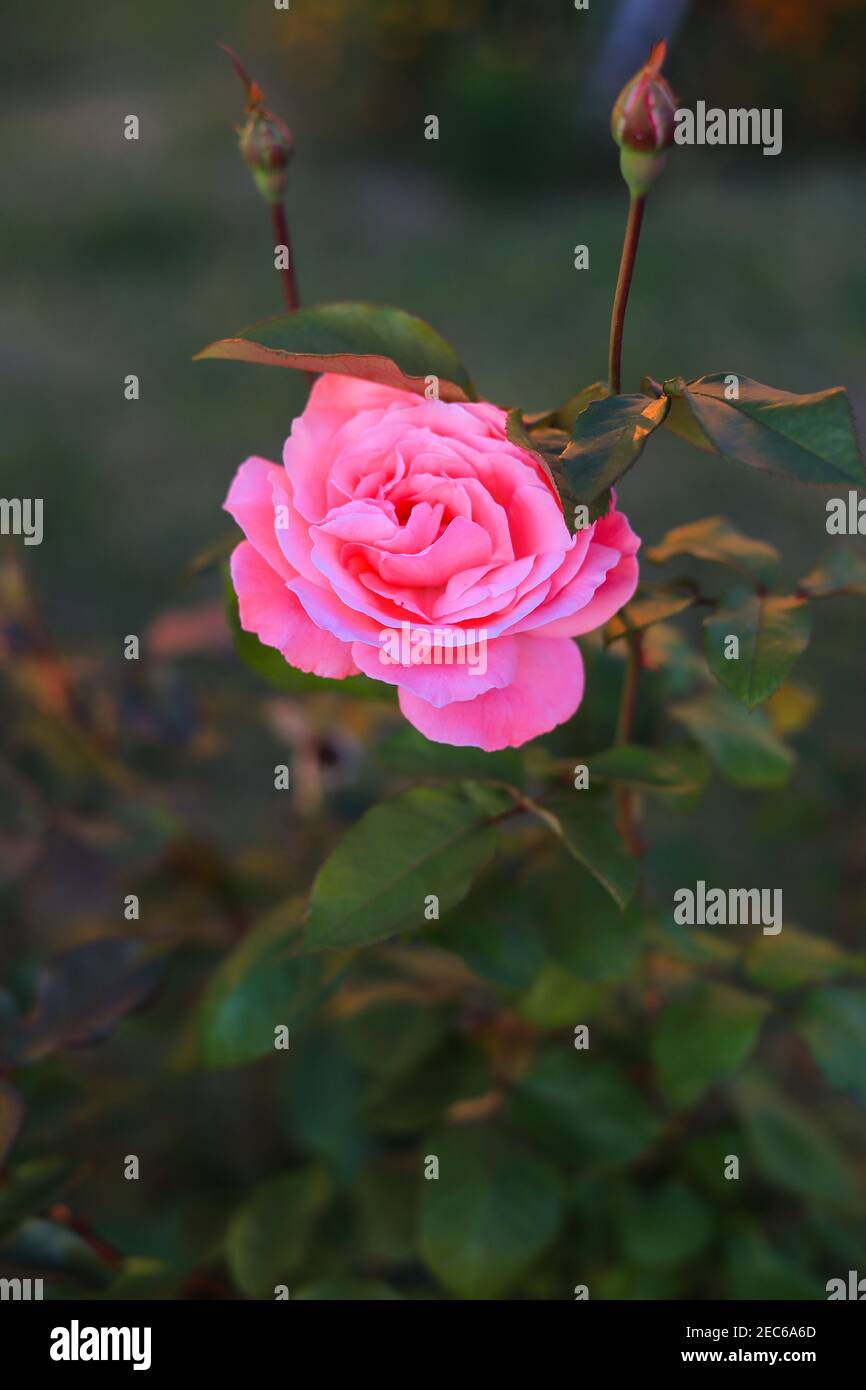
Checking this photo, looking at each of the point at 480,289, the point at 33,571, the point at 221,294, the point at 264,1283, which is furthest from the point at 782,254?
the point at 264,1283

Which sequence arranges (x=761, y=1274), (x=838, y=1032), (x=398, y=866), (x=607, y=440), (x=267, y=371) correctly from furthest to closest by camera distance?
(x=267, y=371) → (x=761, y=1274) → (x=838, y=1032) → (x=398, y=866) → (x=607, y=440)

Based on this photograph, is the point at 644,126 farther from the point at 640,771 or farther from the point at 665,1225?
the point at 665,1225

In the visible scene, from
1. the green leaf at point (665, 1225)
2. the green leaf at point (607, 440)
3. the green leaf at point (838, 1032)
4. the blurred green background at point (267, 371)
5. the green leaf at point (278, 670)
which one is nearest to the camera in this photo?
the green leaf at point (607, 440)

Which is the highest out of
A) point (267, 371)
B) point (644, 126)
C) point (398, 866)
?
point (267, 371)

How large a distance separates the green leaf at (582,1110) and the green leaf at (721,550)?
0.28 m

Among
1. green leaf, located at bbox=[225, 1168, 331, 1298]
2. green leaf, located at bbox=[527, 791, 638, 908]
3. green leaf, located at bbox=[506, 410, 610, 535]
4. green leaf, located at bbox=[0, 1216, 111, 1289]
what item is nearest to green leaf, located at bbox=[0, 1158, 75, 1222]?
green leaf, located at bbox=[0, 1216, 111, 1289]

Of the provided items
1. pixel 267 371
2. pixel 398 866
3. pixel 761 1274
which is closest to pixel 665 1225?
pixel 761 1274

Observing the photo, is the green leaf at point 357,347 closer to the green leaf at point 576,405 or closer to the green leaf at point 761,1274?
the green leaf at point 576,405

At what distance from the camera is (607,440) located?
1.16ft

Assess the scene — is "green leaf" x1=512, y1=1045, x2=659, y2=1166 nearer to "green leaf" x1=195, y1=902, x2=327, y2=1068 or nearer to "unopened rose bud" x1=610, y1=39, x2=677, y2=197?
"green leaf" x1=195, y1=902, x2=327, y2=1068

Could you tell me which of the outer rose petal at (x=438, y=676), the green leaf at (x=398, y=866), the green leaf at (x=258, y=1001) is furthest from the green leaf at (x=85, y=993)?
the outer rose petal at (x=438, y=676)

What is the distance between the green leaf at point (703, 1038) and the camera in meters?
0.58

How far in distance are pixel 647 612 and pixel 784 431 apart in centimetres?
10
